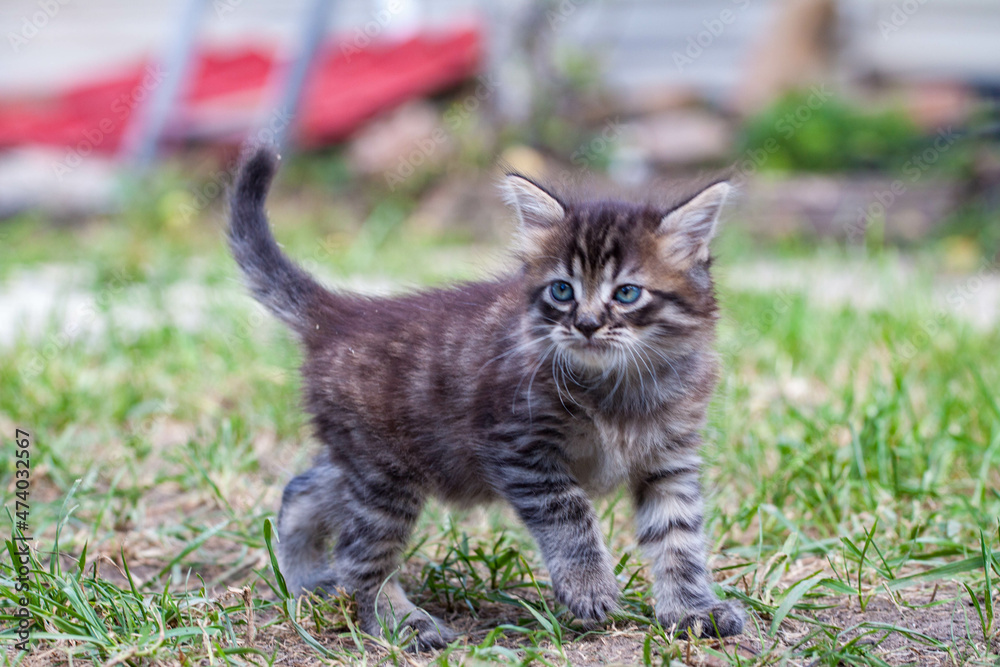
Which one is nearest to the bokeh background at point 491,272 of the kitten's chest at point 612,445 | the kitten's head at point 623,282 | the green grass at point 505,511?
the green grass at point 505,511

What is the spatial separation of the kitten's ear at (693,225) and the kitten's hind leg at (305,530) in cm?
118

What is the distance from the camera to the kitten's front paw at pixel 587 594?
2494 mm

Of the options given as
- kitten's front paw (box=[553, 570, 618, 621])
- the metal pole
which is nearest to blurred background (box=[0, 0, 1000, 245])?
the metal pole

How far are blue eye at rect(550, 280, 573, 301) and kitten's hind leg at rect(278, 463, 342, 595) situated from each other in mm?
859

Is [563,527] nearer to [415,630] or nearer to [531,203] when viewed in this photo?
[415,630]

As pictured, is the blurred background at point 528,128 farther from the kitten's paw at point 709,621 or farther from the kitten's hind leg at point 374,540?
the kitten's paw at point 709,621

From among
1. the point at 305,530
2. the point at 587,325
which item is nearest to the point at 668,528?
the point at 587,325

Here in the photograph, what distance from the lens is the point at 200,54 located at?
12383 millimetres

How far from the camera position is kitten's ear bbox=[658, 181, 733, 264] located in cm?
267

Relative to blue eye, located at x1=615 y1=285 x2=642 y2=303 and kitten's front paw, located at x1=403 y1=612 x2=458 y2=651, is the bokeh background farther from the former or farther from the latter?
blue eye, located at x1=615 y1=285 x2=642 y2=303

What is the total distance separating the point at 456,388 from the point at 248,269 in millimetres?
862

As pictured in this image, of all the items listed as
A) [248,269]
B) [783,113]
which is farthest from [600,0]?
[248,269]

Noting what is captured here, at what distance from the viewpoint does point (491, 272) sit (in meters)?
3.35

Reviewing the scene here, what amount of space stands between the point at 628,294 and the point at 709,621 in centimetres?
85
